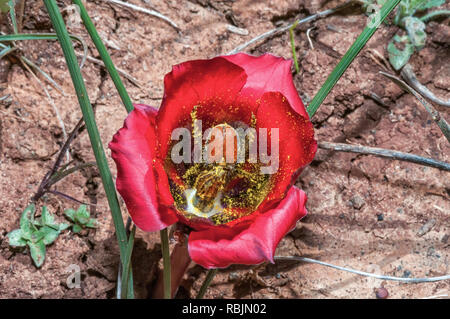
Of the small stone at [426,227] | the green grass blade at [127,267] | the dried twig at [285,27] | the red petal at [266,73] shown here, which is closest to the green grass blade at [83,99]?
the green grass blade at [127,267]

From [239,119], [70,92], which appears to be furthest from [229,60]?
[70,92]

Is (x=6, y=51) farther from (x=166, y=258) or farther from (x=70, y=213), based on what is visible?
(x=166, y=258)

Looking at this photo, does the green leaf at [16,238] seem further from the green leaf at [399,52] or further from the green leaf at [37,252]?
the green leaf at [399,52]

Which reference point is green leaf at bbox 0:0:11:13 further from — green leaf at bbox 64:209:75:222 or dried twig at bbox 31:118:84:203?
green leaf at bbox 64:209:75:222

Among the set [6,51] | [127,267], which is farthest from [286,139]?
[6,51]

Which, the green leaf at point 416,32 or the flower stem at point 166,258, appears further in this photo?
the green leaf at point 416,32

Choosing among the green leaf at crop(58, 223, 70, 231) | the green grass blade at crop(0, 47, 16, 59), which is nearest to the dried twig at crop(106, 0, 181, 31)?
the green grass blade at crop(0, 47, 16, 59)
